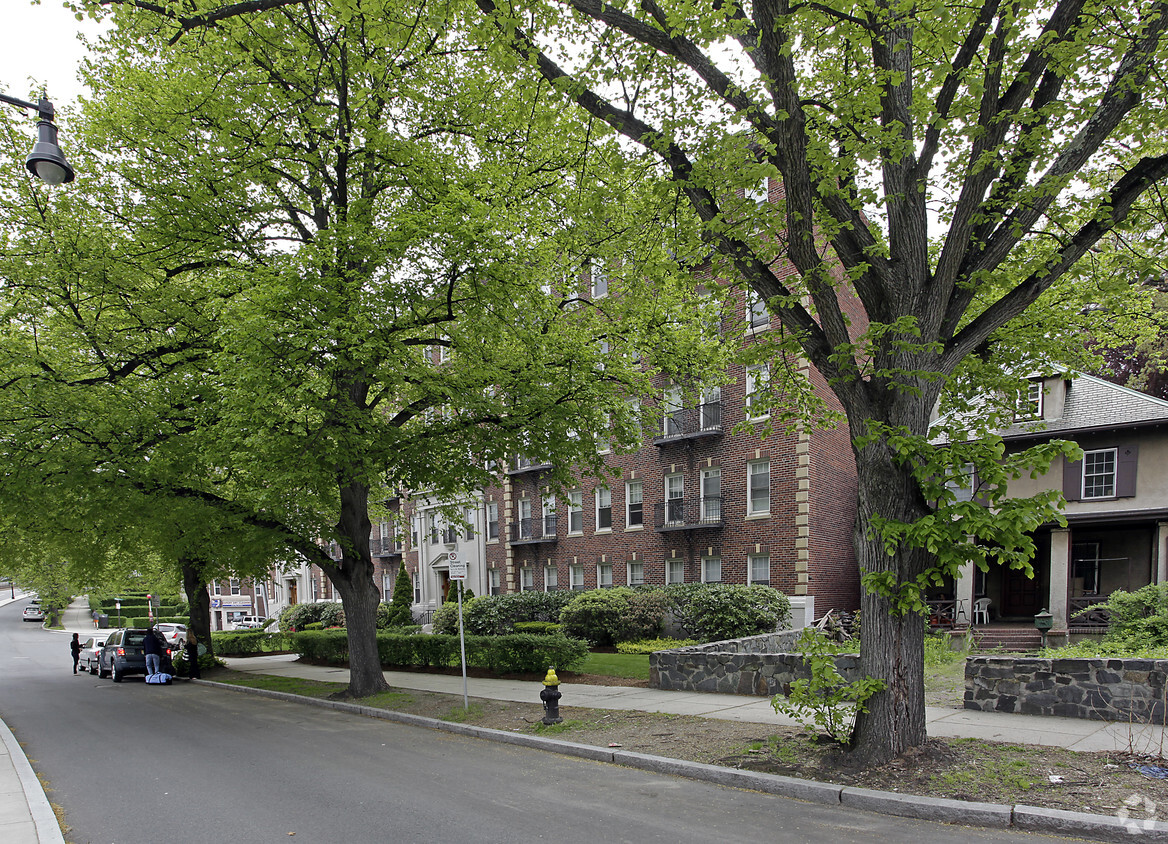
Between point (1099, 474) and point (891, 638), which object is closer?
point (891, 638)

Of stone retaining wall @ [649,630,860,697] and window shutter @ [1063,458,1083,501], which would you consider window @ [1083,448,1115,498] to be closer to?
window shutter @ [1063,458,1083,501]

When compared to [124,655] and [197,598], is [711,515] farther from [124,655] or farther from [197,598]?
[124,655]

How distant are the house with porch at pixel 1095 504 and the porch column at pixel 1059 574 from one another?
3 cm

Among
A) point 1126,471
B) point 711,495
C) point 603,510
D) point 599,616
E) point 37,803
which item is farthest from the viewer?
point 603,510

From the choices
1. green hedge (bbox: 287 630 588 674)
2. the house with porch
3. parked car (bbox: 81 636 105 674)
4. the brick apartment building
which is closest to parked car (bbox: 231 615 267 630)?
parked car (bbox: 81 636 105 674)

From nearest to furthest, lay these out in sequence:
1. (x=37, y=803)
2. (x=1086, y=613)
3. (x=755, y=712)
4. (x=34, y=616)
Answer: (x=37, y=803)
(x=755, y=712)
(x=1086, y=613)
(x=34, y=616)

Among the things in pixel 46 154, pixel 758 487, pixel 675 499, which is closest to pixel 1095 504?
pixel 758 487

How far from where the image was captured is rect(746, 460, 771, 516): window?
24.5 meters

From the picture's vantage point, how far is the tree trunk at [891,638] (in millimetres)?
7707

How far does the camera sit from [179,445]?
13773mm

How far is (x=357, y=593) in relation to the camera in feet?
52.6

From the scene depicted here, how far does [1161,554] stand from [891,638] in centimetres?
1913

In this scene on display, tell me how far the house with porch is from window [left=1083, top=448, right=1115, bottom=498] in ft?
0.08

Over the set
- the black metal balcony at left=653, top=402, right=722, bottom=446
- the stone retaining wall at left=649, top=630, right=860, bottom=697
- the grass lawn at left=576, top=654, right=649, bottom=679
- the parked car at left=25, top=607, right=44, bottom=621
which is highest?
the black metal balcony at left=653, top=402, right=722, bottom=446
